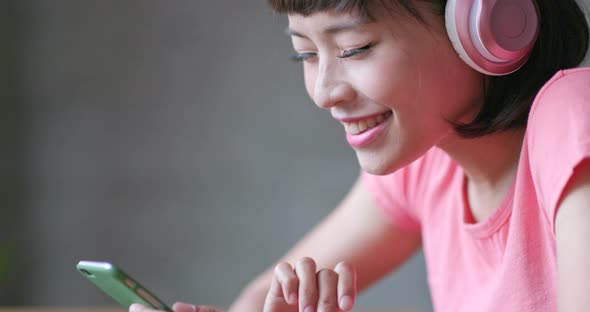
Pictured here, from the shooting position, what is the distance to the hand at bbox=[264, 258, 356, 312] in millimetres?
828

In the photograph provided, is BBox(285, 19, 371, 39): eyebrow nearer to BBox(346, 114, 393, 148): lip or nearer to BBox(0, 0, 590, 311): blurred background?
BBox(346, 114, 393, 148): lip

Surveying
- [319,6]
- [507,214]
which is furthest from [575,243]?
[319,6]

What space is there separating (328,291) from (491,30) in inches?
12.8

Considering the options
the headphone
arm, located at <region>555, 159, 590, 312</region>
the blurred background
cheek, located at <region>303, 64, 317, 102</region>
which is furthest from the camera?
the blurred background

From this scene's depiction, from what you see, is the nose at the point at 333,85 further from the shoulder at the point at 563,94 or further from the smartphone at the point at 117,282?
the smartphone at the point at 117,282

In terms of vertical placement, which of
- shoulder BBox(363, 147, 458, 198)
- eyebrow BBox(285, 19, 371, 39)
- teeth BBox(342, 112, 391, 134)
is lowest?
shoulder BBox(363, 147, 458, 198)

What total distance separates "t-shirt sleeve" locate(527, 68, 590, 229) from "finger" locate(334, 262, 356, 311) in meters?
0.22

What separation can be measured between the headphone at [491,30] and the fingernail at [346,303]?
0.28 metres

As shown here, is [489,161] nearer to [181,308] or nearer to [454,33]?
[454,33]

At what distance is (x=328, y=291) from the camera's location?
0.83m

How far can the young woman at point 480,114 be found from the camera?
2.41 ft

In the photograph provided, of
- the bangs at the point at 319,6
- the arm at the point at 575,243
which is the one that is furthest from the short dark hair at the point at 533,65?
the arm at the point at 575,243

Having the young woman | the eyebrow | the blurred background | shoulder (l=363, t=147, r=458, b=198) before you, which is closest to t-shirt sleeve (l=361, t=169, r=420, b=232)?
shoulder (l=363, t=147, r=458, b=198)

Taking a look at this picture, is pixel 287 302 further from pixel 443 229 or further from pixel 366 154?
pixel 443 229
